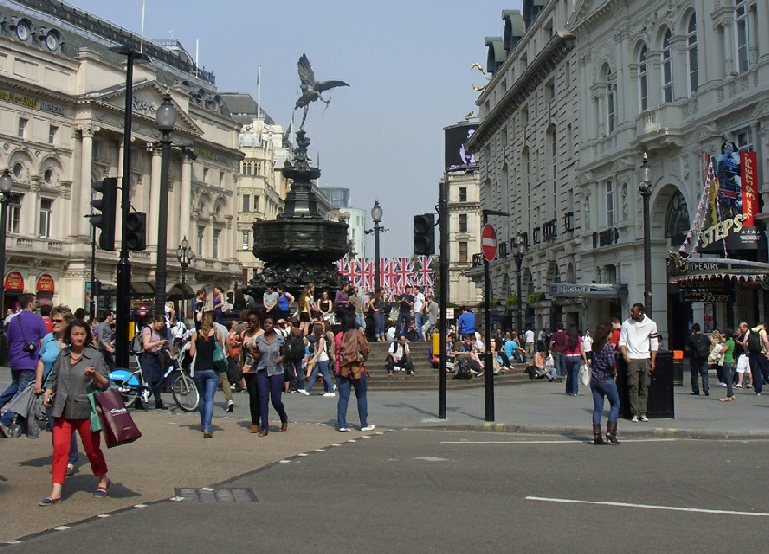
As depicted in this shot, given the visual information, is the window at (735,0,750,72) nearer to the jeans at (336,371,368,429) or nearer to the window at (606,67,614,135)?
the window at (606,67,614,135)

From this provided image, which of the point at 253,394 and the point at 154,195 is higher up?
the point at 154,195

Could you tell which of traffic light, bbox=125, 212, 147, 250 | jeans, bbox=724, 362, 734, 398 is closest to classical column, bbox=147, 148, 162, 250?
jeans, bbox=724, 362, 734, 398

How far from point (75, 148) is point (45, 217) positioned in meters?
5.56

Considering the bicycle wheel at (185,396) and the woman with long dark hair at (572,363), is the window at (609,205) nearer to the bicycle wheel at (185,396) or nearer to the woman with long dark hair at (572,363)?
the woman with long dark hair at (572,363)

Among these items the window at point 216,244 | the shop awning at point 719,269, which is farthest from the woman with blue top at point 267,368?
the window at point 216,244

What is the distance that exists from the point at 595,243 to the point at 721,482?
3557 centimetres

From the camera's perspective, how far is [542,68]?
5388 cm

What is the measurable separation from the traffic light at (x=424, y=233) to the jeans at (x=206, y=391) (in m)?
4.44

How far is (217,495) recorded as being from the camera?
8656 millimetres

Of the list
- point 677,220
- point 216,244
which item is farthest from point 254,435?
point 216,244

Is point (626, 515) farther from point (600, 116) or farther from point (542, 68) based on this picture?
point (542, 68)

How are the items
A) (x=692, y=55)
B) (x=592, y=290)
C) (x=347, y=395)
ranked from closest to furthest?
1. (x=347, y=395)
2. (x=692, y=55)
3. (x=592, y=290)

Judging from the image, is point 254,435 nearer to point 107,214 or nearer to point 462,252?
point 107,214

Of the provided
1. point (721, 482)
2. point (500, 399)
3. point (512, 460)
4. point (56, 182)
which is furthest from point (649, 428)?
point (56, 182)
